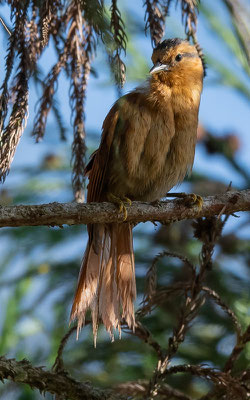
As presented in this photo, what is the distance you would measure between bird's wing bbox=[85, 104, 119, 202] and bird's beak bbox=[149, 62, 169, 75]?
0.39m

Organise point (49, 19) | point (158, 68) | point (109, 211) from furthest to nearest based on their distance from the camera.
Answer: point (158, 68), point (109, 211), point (49, 19)

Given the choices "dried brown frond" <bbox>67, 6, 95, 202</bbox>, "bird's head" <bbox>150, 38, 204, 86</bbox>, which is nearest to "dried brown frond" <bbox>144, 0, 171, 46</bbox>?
"dried brown frond" <bbox>67, 6, 95, 202</bbox>

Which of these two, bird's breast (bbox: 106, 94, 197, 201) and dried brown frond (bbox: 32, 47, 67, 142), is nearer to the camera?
dried brown frond (bbox: 32, 47, 67, 142)

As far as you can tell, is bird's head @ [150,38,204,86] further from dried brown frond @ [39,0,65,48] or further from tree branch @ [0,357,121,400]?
tree branch @ [0,357,121,400]

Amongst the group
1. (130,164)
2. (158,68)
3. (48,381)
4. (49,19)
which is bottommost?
(48,381)

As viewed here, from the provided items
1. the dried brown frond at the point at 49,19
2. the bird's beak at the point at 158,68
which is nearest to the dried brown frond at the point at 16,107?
the dried brown frond at the point at 49,19

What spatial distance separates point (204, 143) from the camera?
16.3 ft

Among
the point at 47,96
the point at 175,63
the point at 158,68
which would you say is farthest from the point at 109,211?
the point at 175,63

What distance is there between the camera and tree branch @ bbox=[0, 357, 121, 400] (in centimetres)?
220

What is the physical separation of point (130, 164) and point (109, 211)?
0.83m

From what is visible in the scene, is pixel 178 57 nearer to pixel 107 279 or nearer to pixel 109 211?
pixel 107 279

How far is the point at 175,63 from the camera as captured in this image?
3943 millimetres

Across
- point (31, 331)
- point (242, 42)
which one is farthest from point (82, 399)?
point (31, 331)

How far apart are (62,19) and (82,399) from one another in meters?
1.47
